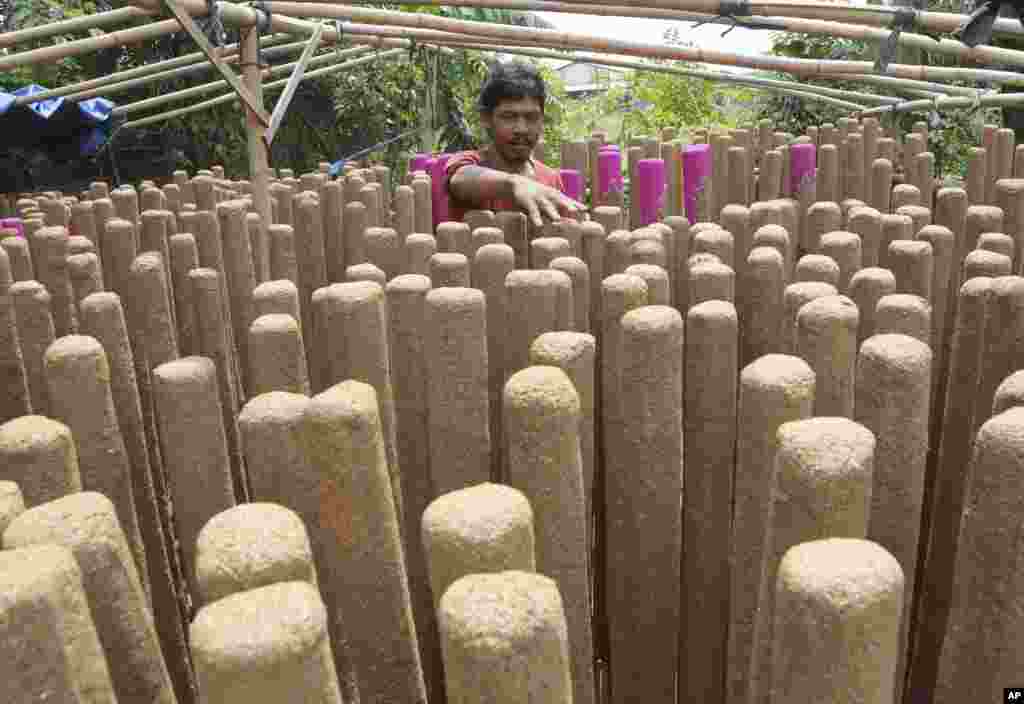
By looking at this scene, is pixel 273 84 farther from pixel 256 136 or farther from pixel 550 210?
pixel 550 210

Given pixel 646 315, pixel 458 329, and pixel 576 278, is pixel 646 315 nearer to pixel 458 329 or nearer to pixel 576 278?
pixel 458 329

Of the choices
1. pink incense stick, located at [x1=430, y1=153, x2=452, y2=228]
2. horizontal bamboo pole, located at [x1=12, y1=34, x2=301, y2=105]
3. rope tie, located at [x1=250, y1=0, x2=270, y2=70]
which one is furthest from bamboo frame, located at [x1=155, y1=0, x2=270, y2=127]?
horizontal bamboo pole, located at [x1=12, y1=34, x2=301, y2=105]

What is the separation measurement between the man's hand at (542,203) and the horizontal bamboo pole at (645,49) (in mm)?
552

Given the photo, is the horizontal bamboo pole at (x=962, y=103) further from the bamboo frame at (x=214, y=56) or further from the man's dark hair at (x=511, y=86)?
the bamboo frame at (x=214, y=56)

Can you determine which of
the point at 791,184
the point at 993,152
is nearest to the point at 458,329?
the point at 791,184

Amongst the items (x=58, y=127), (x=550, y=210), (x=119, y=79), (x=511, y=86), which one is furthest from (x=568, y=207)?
(x=58, y=127)

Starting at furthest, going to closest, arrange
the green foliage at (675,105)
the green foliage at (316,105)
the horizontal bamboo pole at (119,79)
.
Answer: the green foliage at (675,105)
the green foliage at (316,105)
the horizontal bamboo pole at (119,79)

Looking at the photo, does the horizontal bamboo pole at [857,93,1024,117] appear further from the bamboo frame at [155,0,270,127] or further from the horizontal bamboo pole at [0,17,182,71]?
the horizontal bamboo pole at [0,17,182,71]

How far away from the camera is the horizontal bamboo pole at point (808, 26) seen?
55.9 inches

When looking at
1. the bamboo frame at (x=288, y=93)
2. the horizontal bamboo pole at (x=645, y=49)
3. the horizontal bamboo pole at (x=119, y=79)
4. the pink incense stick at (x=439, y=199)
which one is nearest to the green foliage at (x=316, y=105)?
the horizontal bamboo pole at (x=119, y=79)

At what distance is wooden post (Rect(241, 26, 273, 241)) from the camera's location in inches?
58.2

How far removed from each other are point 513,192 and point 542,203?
0.14m

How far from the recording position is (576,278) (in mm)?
883

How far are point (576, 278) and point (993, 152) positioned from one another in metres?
1.25
